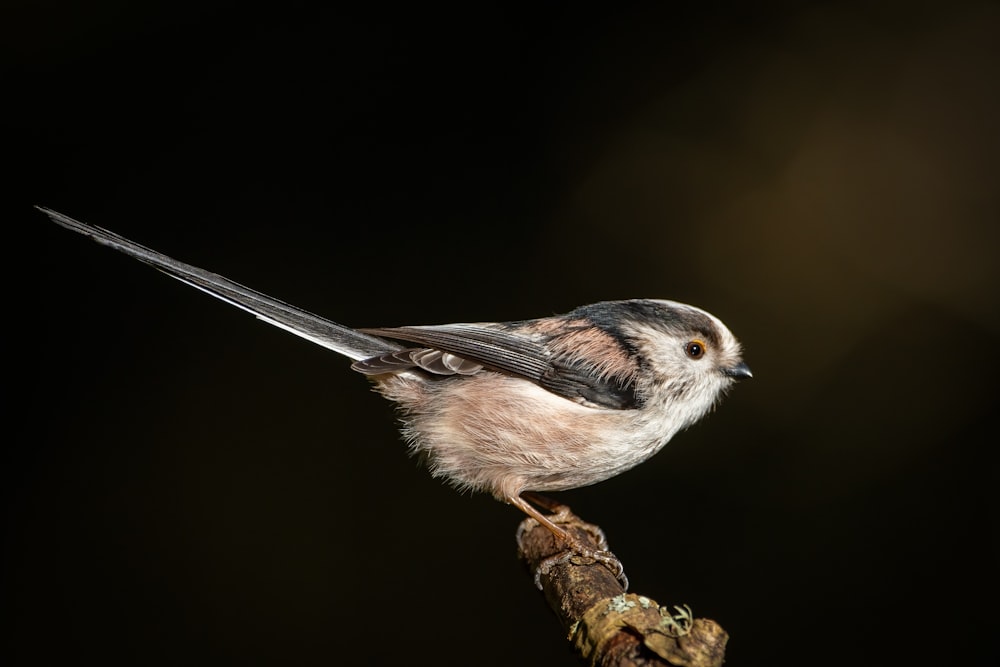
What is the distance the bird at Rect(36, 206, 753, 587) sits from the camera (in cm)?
164

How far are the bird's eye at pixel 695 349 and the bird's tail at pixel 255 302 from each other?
0.66 meters

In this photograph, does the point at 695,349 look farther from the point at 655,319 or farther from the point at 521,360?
the point at 521,360

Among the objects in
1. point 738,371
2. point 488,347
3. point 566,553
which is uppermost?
point 738,371

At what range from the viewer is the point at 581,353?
1.71m

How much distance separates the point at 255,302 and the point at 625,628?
101cm

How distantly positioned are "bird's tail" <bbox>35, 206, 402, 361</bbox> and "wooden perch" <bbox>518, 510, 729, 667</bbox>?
69 cm

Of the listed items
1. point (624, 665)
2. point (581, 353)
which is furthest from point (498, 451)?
point (624, 665)

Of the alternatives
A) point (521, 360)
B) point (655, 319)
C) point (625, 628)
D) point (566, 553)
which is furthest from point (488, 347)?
point (625, 628)

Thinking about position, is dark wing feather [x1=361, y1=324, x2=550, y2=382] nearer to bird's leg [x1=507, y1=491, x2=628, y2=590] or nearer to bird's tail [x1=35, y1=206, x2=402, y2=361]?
bird's tail [x1=35, y1=206, x2=402, y2=361]

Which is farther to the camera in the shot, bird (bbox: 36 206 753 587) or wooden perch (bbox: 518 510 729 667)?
bird (bbox: 36 206 753 587)

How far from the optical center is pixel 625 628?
1185mm

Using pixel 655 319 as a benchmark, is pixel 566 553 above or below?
below

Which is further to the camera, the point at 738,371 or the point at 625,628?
the point at 738,371

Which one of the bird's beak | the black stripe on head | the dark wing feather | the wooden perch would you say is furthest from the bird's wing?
the wooden perch
